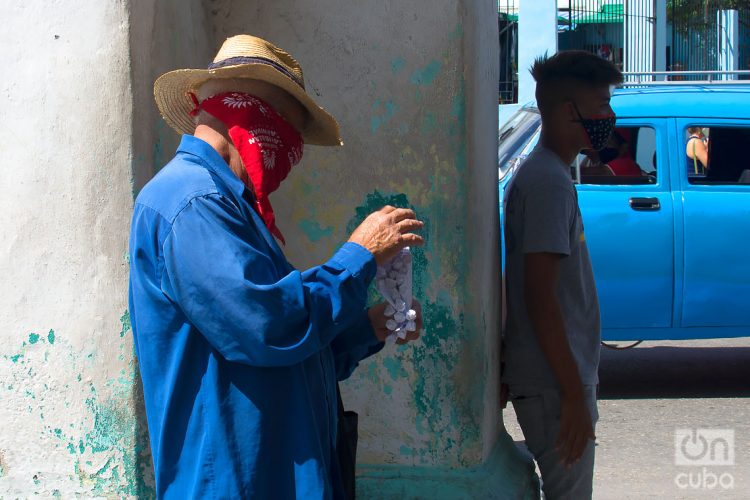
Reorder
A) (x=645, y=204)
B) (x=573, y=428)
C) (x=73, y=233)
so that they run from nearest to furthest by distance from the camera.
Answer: (x=73, y=233), (x=573, y=428), (x=645, y=204)

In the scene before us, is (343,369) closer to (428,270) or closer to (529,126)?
(428,270)

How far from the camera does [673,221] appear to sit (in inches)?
250

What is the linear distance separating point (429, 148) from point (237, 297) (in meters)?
1.52

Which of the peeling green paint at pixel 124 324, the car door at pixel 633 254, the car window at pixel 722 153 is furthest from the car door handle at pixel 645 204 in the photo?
the peeling green paint at pixel 124 324

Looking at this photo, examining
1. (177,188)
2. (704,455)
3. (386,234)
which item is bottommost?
(704,455)

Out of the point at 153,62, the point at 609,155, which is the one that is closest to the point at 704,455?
the point at 609,155

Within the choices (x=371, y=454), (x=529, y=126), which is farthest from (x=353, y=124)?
(x=529, y=126)

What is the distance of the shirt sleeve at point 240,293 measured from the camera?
1.85 metres

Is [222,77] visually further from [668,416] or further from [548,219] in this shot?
[668,416]

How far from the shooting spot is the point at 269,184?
6.96 ft

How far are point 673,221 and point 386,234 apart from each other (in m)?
4.69

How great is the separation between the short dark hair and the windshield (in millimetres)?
3459

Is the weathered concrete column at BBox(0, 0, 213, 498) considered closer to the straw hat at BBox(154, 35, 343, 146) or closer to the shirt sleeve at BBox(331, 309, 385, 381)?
the straw hat at BBox(154, 35, 343, 146)

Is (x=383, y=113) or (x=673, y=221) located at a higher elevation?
(x=383, y=113)
